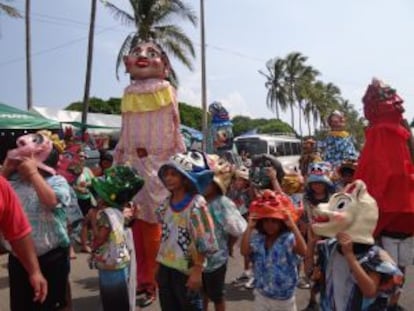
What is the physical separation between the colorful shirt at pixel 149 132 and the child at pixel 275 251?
1654mm

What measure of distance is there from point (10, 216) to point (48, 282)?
1.03 meters

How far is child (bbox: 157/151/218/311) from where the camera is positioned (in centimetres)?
331

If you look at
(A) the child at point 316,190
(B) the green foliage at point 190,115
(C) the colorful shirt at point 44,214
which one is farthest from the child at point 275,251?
(B) the green foliage at point 190,115

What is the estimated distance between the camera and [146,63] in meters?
5.21

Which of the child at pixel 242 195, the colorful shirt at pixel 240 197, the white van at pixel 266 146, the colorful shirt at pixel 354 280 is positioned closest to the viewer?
the colorful shirt at pixel 354 280

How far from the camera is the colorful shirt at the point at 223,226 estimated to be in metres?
3.90

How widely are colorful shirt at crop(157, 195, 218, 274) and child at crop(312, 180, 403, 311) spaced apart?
30.5 inches

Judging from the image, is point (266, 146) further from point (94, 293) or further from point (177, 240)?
point (177, 240)

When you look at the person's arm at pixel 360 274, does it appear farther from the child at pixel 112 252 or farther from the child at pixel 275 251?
the child at pixel 112 252

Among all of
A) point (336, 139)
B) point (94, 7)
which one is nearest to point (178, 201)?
point (336, 139)

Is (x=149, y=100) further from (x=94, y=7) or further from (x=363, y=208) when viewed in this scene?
(x=94, y=7)

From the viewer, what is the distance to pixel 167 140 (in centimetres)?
510

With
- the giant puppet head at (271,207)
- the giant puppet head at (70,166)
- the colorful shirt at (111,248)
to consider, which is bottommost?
the colorful shirt at (111,248)

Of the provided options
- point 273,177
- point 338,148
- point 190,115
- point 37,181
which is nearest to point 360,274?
point 273,177
